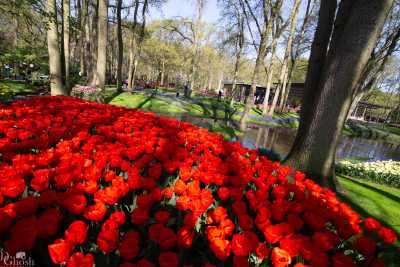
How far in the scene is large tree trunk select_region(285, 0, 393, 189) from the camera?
15.2ft

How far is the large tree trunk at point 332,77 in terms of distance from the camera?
4.62m

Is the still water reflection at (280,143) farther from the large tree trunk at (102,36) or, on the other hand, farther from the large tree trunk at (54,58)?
the large tree trunk at (102,36)

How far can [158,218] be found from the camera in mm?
1677

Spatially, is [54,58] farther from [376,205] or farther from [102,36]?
[376,205]

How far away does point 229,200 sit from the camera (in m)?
2.61

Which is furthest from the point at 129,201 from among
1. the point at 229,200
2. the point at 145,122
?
the point at 145,122
